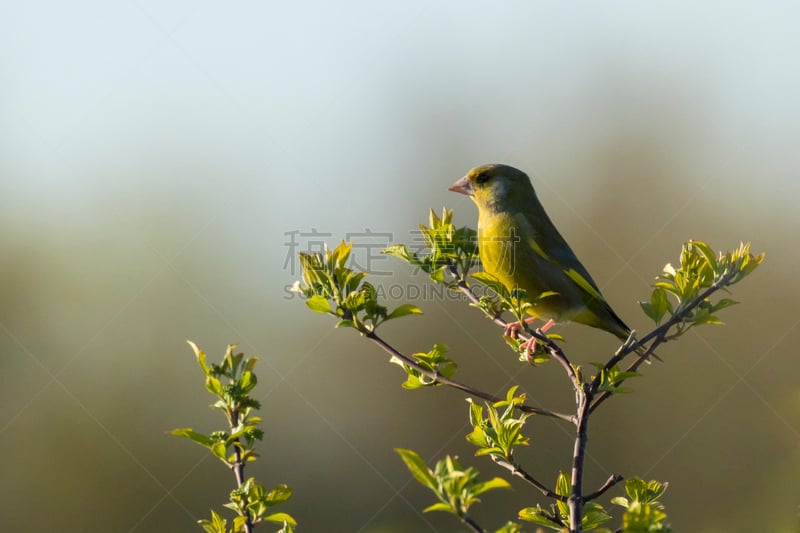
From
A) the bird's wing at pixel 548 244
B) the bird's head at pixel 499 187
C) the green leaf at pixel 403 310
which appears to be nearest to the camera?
the green leaf at pixel 403 310

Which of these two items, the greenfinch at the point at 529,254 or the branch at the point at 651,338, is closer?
the branch at the point at 651,338

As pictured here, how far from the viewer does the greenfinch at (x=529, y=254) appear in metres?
4.61

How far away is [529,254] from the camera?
476 centimetres

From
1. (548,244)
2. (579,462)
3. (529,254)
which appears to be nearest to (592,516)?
(579,462)

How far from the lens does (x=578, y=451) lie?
216 centimetres

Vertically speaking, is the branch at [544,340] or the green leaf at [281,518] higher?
the branch at [544,340]

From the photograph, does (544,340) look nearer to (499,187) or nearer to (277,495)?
(277,495)

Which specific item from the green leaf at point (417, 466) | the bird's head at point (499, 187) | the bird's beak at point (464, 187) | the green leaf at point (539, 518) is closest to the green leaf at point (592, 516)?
the green leaf at point (539, 518)

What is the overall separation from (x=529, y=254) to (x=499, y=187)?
26.1 inches

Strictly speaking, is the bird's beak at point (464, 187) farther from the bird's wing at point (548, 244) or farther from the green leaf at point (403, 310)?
the green leaf at point (403, 310)

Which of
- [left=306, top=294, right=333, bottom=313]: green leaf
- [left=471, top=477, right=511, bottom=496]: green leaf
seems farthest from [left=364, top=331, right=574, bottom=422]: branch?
[left=471, top=477, right=511, bottom=496]: green leaf

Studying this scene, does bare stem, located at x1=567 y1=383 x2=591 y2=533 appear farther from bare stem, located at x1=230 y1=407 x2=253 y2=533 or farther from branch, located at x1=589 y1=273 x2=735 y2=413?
bare stem, located at x1=230 y1=407 x2=253 y2=533

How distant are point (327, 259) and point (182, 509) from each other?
34.8ft

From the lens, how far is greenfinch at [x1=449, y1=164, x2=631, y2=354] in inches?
182
